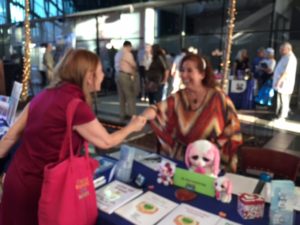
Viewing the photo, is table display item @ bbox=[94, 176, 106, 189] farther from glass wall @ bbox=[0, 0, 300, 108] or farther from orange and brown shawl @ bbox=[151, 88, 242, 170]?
glass wall @ bbox=[0, 0, 300, 108]

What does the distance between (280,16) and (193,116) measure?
874cm

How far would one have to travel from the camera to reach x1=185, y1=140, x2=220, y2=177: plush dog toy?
145 centimetres

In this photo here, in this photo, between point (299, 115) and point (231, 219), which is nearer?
point (231, 219)

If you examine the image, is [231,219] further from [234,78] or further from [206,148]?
[234,78]

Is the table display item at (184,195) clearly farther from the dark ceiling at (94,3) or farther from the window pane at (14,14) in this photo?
the window pane at (14,14)

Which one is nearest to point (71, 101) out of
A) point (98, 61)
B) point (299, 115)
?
point (98, 61)

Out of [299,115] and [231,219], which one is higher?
[231,219]

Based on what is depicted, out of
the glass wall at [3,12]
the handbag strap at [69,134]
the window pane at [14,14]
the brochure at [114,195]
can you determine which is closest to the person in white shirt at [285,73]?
the brochure at [114,195]

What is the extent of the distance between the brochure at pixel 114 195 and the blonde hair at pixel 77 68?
0.46 meters

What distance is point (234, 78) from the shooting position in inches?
280

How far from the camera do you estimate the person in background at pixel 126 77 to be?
575 cm

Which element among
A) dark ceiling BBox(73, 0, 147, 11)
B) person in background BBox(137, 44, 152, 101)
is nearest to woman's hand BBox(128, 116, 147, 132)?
person in background BBox(137, 44, 152, 101)

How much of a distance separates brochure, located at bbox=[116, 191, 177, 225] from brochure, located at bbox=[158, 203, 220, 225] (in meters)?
0.03

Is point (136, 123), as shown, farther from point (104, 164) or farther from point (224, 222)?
point (224, 222)
